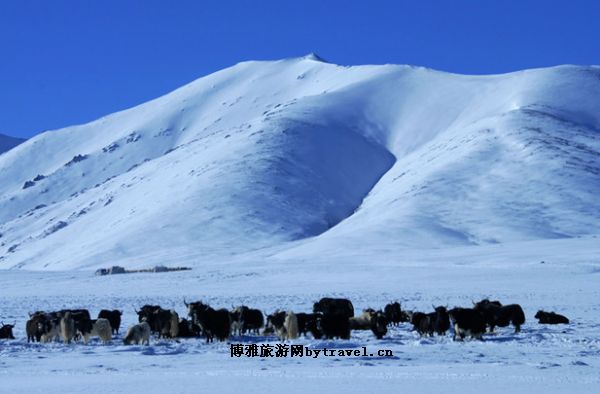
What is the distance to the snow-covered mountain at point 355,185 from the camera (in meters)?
94.6

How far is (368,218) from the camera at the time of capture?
10075 cm

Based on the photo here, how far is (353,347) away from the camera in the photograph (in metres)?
20.7

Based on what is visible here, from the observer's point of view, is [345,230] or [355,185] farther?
[355,185]

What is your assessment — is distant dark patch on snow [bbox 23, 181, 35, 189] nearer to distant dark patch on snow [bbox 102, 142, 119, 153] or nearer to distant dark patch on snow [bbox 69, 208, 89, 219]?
distant dark patch on snow [bbox 102, 142, 119, 153]

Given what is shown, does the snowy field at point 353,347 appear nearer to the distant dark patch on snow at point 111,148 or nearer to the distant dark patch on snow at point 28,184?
the distant dark patch on snow at point 28,184

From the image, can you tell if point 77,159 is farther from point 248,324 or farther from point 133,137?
point 248,324

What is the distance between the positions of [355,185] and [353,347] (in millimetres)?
106888

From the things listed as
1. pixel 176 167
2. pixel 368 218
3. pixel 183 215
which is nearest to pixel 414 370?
pixel 368 218

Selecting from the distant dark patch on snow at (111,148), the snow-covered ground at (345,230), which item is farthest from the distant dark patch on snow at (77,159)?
the distant dark patch on snow at (111,148)

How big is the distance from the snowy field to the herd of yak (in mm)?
443

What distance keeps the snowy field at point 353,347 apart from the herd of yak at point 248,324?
17.4 inches

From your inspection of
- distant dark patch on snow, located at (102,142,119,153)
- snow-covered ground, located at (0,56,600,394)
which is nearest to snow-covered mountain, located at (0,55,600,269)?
snow-covered ground, located at (0,56,600,394)

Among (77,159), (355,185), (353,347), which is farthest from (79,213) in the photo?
(353,347)

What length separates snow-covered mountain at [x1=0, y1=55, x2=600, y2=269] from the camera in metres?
Answer: 94.6
